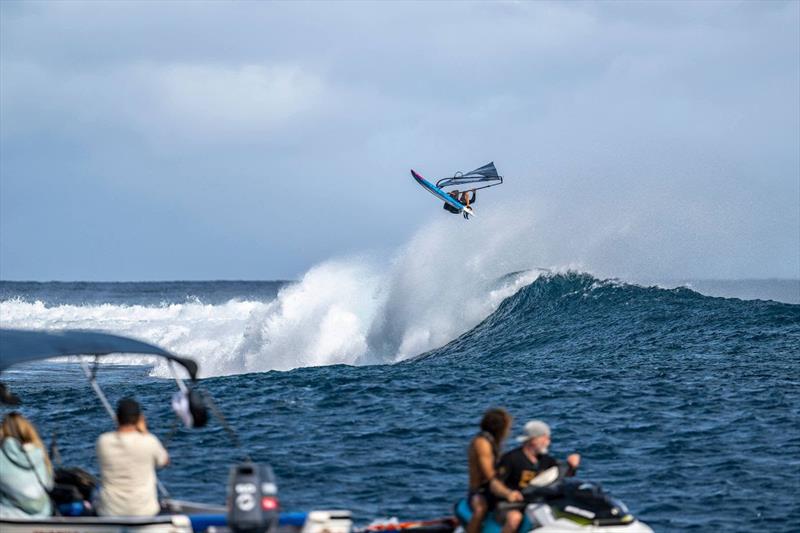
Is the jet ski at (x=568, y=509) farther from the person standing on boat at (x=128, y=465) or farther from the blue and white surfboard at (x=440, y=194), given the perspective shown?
the blue and white surfboard at (x=440, y=194)

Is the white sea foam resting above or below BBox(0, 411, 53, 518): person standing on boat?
above

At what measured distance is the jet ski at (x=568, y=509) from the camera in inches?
352

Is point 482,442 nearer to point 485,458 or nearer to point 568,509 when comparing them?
point 485,458

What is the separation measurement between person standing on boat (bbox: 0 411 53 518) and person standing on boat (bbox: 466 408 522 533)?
3.74 metres

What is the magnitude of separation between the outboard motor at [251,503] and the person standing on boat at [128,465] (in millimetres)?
913

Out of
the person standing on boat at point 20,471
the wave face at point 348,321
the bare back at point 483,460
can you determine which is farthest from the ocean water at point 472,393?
the bare back at point 483,460

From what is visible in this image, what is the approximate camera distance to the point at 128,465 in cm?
926

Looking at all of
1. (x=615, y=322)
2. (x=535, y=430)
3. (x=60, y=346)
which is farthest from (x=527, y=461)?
(x=615, y=322)

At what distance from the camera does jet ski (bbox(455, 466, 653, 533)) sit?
352 inches

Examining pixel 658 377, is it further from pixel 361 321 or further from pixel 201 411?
pixel 361 321

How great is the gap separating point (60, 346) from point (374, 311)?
79.9ft

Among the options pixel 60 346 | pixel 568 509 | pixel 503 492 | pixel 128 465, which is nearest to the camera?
pixel 568 509

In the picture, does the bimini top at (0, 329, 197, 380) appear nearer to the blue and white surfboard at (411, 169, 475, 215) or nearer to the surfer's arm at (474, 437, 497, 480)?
the surfer's arm at (474, 437, 497, 480)

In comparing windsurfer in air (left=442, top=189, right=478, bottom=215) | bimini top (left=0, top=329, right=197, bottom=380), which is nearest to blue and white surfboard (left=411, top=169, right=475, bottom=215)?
windsurfer in air (left=442, top=189, right=478, bottom=215)
